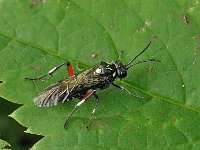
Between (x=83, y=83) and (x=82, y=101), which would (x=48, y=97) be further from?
(x=83, y=83)

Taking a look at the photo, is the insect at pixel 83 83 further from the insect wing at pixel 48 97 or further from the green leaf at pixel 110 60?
the green leaf at pixel 110 60

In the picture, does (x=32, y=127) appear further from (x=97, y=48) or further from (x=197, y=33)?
(x=197, y=33)

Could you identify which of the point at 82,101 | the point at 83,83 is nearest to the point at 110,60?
the point at 83,83

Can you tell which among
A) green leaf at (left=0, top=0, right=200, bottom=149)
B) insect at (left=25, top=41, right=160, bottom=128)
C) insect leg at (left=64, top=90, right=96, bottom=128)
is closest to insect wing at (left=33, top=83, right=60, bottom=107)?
insect at (left=25, top=41, right=160, bottom=128)

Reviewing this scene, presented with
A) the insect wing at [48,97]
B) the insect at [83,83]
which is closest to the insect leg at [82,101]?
the insect at [83,83]

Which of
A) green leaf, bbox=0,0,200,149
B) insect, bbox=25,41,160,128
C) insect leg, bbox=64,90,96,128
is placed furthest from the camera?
insect, bbox=25,41,160,128

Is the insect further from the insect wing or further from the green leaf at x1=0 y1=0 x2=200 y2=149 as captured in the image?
the green leaf at x1=0 y1=0 x2=200 y2=149
